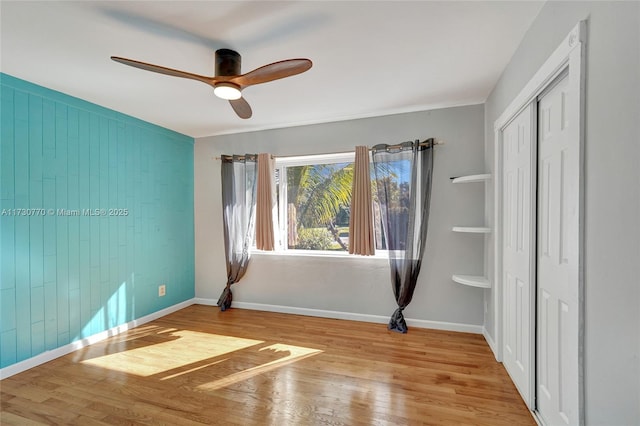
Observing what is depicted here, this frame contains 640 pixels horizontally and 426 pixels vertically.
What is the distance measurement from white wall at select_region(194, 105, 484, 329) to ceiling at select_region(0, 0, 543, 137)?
41cm

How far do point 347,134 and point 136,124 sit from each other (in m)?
2.51

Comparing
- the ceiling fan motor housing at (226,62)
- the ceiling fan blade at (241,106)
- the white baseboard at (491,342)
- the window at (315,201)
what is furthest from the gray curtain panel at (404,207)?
the ceiling fan motor housing at (226,62)

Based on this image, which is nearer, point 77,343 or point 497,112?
point 497,112

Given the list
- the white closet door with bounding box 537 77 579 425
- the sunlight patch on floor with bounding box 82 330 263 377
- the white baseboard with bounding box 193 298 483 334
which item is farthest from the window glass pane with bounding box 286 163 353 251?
the white closet door with bounding box 537 77 579 425

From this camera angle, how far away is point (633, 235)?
33.9 inches

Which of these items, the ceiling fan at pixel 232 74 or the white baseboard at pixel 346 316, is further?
the white baseboard at pixel 346 316

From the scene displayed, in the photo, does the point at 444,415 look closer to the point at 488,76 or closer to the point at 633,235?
the point at 633,235

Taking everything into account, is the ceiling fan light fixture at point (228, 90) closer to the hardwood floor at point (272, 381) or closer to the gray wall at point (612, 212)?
the gray wall at point (612, 212)

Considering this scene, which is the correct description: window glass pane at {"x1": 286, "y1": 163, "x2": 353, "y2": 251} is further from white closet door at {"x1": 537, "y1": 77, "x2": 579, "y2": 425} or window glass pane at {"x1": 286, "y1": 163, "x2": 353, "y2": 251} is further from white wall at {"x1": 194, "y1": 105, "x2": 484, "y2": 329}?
white closet door at {"x1": 537, "y1": 77, "x2": 579, "y2": 425}

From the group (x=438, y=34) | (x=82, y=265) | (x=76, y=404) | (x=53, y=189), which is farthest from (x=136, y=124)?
(x=438, y=34)

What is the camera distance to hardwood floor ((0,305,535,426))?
1.75 m

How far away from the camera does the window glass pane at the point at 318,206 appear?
11.2ft

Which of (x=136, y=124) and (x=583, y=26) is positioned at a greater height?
(x=136, y=124)

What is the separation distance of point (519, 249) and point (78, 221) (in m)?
3.86
